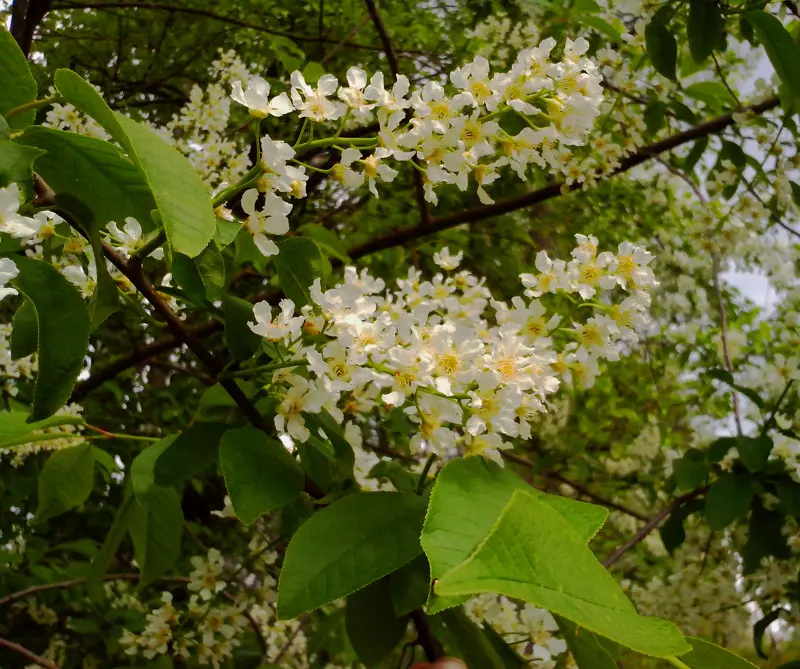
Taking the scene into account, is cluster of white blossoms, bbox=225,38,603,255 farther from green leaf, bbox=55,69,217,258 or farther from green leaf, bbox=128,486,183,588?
green leaf, bbox=128,486,183,588

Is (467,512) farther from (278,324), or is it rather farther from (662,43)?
(662,43)

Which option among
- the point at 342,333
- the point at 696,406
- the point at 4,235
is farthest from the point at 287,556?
the point at 696,406

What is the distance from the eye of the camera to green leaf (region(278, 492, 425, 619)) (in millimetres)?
465

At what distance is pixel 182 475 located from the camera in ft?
2.06

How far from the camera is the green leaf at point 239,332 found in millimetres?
620

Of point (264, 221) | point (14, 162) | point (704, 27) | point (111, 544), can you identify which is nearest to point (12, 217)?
point (14, 162)

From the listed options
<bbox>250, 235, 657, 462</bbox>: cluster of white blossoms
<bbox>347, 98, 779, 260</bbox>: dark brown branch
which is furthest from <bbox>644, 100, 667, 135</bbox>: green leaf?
<bbox>250, 235, 657, 462</bbox>: cluster of white blossoms

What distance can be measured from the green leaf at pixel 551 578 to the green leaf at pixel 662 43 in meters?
1.13

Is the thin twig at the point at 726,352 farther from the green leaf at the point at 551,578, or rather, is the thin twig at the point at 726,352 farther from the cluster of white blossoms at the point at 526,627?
the green leaf at the point at 551,578

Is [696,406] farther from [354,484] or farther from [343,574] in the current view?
[343,574]

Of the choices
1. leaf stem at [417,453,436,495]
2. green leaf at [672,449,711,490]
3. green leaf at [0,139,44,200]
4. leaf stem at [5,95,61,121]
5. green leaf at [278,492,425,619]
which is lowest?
green leaf at [672,449,711,490]

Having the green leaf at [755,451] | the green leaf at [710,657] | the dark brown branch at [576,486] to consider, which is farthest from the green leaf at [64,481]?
the green leaf at [755,451]

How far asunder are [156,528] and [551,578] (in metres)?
0.65

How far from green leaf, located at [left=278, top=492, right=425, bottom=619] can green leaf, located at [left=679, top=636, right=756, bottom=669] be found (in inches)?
7.0
